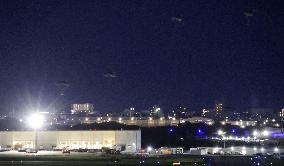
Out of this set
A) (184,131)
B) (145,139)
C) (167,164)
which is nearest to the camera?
(167,164)

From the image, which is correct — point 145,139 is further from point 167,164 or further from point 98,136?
point 167,164

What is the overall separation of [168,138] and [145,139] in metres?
5.81

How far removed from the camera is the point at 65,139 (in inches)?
2965

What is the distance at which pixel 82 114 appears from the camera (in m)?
179

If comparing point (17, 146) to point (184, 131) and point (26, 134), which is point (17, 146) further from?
point (184, 131)

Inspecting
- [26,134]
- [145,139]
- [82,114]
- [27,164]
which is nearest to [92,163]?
[27,164]

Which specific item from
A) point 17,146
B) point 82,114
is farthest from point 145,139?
point 82,114

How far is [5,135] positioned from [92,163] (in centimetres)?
3276

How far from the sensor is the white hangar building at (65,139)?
74062 mm

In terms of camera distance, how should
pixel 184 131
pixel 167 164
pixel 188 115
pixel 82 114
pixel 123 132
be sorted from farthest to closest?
pixel 188 115
pixel 82 114
pixel 184 131
pixel 123 132
pixel 167 164

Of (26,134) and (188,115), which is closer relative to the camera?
(26,134)

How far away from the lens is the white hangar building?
243ft

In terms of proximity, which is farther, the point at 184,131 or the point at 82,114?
the point at 82,114

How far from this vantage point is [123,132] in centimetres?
7356
